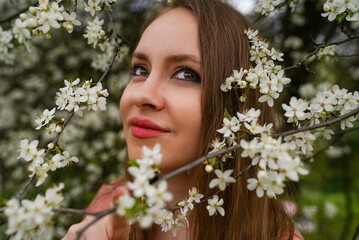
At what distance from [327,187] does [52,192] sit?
692cm

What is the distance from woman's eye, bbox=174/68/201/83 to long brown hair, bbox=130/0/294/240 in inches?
2.2

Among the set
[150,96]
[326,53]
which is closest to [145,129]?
[150,96]

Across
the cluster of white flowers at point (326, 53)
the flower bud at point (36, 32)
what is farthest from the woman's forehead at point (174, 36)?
the cluster of white flowers at point (326, 53)

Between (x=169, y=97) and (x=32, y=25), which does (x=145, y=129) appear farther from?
(x=32, y=25)

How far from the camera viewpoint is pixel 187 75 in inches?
55.6

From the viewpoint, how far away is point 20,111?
3.96 metres

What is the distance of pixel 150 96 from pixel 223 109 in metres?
0.35

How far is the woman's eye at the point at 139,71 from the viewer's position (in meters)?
1.58

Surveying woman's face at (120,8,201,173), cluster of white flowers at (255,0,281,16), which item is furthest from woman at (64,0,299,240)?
cluster of white flowers at (255,0,281,16)

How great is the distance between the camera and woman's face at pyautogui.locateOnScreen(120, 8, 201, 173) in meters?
1.31

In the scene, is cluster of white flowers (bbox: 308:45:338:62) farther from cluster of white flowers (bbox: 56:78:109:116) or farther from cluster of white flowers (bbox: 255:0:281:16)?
cluster of white flowers (bbox: 56:78:109:116)

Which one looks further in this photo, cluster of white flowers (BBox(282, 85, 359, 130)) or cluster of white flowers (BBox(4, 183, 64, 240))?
cluster of white flowers (BBox(282, 85, 359, 130))

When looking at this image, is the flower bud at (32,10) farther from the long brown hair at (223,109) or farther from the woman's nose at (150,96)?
the long brown hair at (223,109)

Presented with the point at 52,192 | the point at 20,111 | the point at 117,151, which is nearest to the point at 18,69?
the point at 20,111
